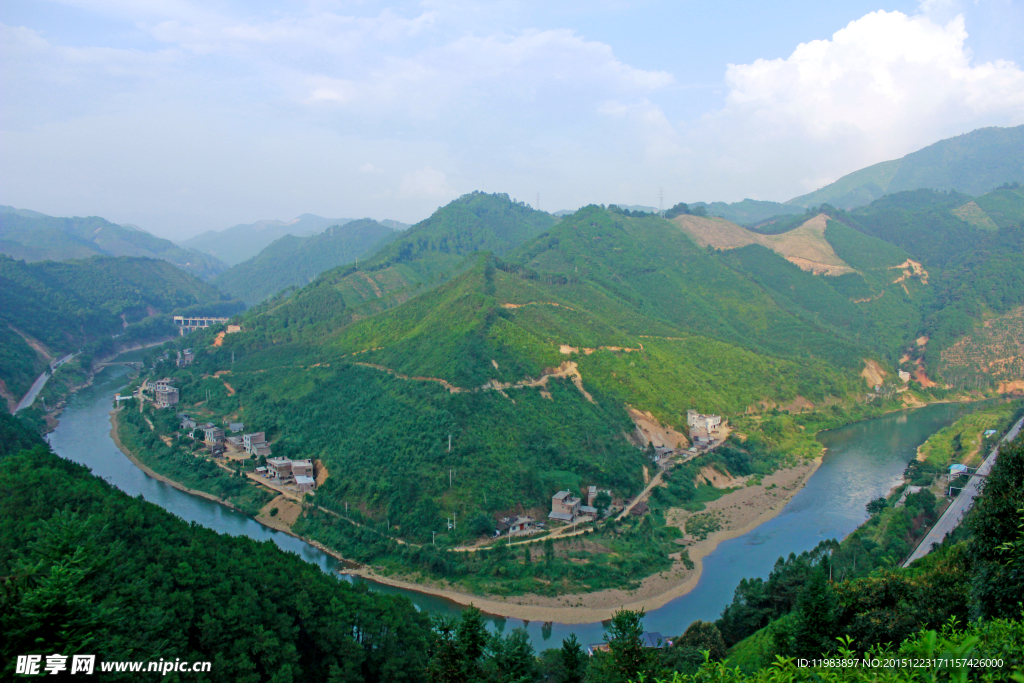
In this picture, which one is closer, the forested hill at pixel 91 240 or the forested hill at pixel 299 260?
the forested hill at pixel 299 260

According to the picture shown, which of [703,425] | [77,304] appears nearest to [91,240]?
[77,304]

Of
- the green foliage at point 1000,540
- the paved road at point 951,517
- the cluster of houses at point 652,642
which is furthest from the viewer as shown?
the paved road at point 951,517

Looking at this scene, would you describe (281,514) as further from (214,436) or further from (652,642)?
(652,642)

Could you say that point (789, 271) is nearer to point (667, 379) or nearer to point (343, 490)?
point (667, 379)

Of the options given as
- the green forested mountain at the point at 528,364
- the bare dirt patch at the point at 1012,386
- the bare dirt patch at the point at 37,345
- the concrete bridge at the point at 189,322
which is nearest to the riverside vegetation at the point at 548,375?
the green forested mountain at the point at 528,364

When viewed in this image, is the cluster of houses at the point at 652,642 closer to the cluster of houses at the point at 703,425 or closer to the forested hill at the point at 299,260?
the cluster of houses at the point at 703,425

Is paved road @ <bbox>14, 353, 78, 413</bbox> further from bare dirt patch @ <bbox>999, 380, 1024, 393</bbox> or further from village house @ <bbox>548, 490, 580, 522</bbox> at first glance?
bare dirt patch @ <bbox>999, 380, 1024, 393</bbox>

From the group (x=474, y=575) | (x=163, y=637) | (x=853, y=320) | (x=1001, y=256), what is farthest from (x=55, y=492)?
(x=1001, y=256)
